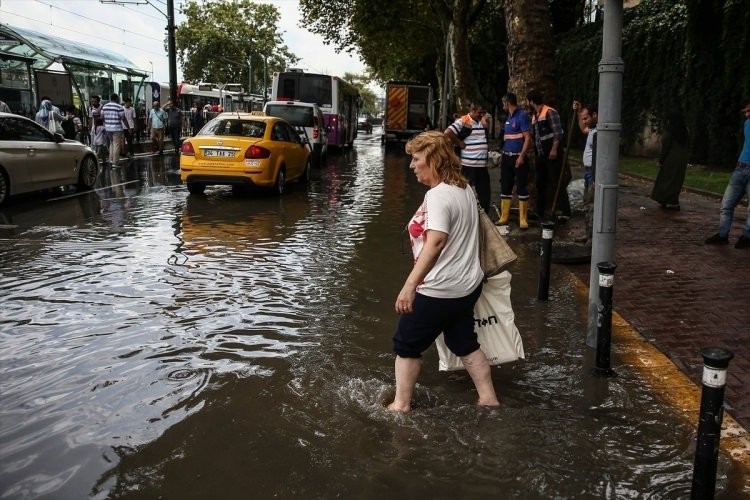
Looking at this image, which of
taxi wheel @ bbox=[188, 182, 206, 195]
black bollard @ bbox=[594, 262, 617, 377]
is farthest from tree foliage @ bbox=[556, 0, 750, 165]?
black bollard @ bbox=[594, 262, 617, 377]

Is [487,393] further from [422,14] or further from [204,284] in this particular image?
[422,14]

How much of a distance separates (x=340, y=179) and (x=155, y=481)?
49.9 feet

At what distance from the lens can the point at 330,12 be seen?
39.8 metres

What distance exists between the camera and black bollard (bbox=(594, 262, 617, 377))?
14.6 ft

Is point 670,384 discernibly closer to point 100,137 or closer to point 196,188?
point 196,188

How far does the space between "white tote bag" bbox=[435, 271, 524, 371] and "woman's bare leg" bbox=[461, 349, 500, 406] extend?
0.18 m

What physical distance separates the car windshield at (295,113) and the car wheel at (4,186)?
9810mm

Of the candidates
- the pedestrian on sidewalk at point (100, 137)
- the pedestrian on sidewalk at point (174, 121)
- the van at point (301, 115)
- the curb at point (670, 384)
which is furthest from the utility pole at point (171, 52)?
the curb at point (670, 384)

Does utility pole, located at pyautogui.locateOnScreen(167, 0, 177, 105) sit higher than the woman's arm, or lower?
higher

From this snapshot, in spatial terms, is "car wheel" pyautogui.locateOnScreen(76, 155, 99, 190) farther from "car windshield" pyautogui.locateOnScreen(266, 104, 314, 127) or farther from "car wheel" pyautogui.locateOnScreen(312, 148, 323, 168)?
"car wheel" pyautogui.locateOnScreen(312, 148, 323, 168)

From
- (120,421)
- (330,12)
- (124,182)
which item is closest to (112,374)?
(120,421)

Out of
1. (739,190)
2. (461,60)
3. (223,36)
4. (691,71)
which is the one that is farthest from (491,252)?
(223,36)

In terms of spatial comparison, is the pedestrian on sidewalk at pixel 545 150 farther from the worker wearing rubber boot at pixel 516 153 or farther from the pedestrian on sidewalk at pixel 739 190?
the pedestrian on sidewalk at pixel 739 190

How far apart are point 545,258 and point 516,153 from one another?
12.8 ft
